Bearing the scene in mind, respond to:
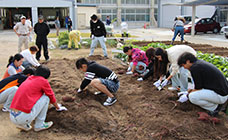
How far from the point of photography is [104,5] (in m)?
35.6

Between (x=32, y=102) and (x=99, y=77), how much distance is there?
1500mm

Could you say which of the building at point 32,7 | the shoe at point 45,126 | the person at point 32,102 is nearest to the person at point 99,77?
the person at point 32,102

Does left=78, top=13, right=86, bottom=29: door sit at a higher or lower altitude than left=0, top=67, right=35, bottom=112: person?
higher

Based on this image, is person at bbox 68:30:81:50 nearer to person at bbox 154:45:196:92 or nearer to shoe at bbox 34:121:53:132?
person at bbox 154:45:196:92

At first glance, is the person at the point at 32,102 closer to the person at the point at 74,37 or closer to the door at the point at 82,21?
the person at the point at 74,37

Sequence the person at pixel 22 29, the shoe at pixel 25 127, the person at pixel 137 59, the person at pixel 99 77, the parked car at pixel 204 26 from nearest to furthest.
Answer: the shoe at pixel 25 127 → the person at pixel 99 77 → the person at pixel 137 59 → the person at pixel 22 29 → the parked car at pixel 204 26

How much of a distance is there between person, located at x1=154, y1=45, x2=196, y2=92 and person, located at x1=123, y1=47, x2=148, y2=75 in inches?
37.7

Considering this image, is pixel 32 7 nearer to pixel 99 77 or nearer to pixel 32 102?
pixel 99 77

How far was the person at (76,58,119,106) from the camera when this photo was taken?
4.39 m

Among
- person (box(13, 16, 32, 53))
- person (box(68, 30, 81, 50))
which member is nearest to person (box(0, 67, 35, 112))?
person (box(13, 16, 32, 53))

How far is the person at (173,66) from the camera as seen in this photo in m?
4.87

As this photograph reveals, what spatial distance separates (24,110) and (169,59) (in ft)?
10.3

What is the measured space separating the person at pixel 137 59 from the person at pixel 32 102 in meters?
3.02

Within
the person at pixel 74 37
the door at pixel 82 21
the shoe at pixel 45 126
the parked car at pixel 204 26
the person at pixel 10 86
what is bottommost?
the shoe at pixel 45 126
